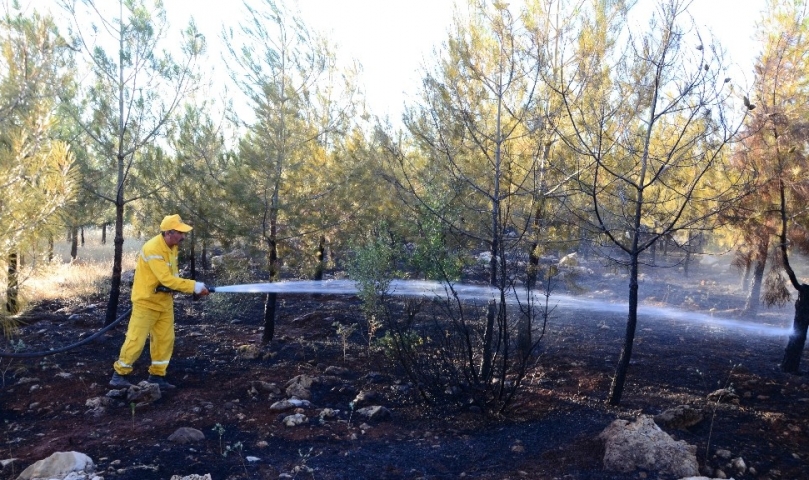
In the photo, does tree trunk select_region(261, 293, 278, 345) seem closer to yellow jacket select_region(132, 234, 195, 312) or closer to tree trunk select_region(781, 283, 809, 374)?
yellow jacket select_region(132, 234, 195, 312)

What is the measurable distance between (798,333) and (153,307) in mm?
8192

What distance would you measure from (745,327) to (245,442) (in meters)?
12.0

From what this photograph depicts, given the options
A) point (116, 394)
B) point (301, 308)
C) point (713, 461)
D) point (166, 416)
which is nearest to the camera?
point (713, 461)

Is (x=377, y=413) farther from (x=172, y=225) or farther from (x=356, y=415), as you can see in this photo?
(x=172, y=225)

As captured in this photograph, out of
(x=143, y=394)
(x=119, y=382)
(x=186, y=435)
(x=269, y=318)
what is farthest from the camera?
(x=269, y=318)

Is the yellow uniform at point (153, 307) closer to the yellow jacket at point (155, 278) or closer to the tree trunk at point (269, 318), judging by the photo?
the yellow jacket at point (155, 278)

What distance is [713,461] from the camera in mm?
4363

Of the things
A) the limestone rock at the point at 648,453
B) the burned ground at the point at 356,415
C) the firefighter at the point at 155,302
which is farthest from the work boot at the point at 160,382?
the limestone rock at the point at 648,453

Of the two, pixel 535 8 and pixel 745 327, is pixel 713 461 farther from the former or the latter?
pixel 745 327

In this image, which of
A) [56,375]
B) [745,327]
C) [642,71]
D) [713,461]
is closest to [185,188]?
[56,375]

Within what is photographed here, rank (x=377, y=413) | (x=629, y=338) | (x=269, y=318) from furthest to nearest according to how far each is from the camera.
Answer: (x=269, y=318) < (x=629, y=338) < (x=377, y=413)

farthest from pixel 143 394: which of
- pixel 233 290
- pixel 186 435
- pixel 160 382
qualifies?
pixel 233 290

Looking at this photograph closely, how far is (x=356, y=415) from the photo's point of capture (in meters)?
5.44

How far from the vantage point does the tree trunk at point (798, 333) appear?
726 cm
